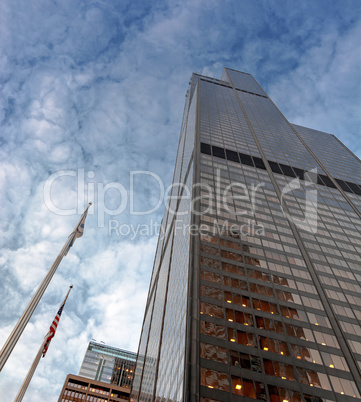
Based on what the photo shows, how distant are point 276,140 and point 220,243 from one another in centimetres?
7776

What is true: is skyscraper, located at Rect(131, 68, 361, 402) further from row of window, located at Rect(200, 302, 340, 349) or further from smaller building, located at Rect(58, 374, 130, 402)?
smaller building, located at Rect(58, 374, 130, 402)

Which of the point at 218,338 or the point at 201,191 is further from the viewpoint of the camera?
the point at 201,191

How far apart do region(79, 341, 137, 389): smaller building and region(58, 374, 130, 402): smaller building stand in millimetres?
24447

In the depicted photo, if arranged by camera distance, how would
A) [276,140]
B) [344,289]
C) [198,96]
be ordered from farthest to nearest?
[198,96] → [276,140] → [344,289]

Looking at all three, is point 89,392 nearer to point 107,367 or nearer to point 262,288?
point 107,367

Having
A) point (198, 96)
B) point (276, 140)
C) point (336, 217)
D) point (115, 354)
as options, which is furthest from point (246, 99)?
point (115, 354)

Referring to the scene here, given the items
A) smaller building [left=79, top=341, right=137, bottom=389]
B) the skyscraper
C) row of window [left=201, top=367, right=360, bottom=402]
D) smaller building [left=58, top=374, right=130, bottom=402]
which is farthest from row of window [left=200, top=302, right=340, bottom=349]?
smaller building [left=79, top=341, right=137, bottom=389]

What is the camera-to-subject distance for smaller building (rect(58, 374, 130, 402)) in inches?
5177

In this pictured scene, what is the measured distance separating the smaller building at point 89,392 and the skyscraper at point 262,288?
80.3 metres

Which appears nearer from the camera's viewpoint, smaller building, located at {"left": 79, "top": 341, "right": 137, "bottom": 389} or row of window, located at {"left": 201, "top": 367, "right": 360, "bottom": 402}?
row of window, located at {"left": 201, "top": 367, "right": 360, "bottom": 402}

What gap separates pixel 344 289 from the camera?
58344 mm

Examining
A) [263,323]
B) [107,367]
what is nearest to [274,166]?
[263,323]

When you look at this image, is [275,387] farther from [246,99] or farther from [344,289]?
[246,99]

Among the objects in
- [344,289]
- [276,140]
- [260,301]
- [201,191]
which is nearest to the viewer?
[260,301]
